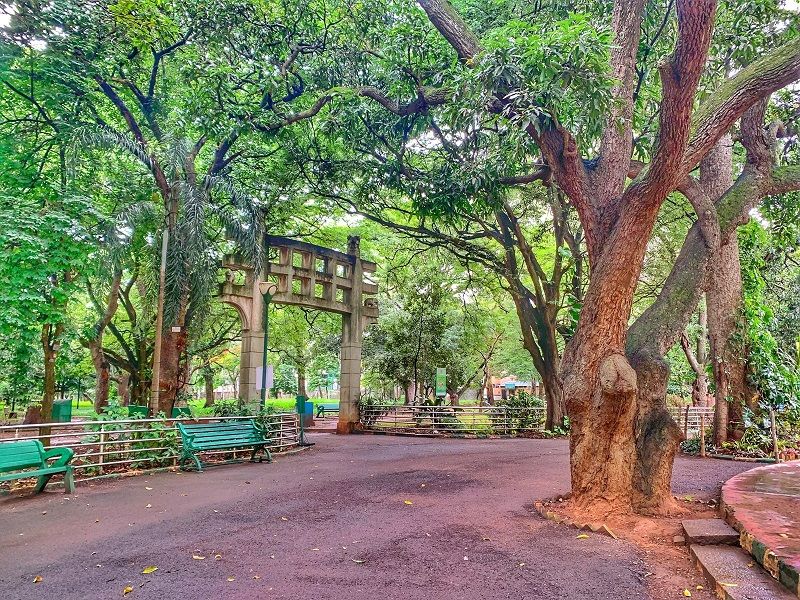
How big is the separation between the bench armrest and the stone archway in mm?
6526

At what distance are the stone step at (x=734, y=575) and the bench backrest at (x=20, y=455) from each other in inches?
310

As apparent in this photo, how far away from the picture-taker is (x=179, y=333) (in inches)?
515

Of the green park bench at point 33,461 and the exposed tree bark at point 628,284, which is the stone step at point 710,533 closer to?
the exposed tree bark at point 628,284

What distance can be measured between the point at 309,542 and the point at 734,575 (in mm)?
3779

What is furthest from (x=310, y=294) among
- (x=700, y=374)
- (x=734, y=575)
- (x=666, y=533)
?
(x=700, y=374)

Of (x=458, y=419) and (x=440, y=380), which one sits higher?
(x=440, y=380)

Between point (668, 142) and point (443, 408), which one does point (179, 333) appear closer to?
point (443, 408)

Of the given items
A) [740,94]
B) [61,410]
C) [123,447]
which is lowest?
[123,447]

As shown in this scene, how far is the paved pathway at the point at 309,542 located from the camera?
14.1ft

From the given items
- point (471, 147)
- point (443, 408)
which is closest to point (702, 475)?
point (471, 147)

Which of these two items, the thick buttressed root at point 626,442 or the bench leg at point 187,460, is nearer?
the thick buttressed root at point 626,442

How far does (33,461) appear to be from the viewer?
7.21 m

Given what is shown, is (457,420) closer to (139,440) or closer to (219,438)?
(219,438)

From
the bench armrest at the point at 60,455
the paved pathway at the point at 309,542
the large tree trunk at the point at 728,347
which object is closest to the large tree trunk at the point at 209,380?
the bench armrest at the point at 60,455
